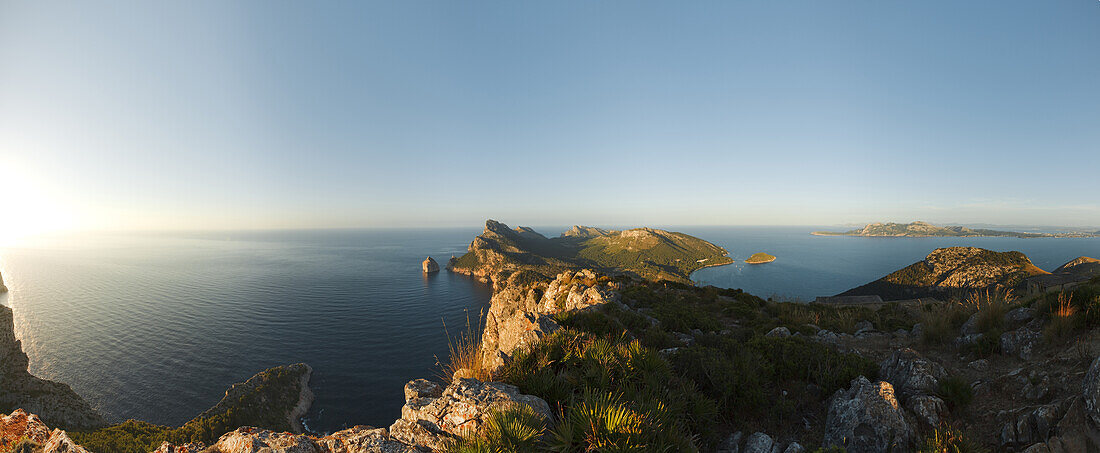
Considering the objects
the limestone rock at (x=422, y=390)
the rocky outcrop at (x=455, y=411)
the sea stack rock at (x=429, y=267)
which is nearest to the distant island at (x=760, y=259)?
the sea stack rock at (x=429, y=267)

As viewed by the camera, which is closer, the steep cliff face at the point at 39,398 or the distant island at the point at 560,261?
the steep cliff face at the point at 39,398

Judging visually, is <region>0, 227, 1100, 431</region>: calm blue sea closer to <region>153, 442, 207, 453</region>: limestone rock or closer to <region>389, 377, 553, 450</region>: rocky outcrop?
<region>153, 442, 207, 453</region>: limestone rock

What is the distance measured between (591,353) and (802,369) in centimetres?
544

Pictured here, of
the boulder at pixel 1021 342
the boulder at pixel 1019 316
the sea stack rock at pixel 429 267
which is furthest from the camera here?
the sea stack rock at pixel 429 267

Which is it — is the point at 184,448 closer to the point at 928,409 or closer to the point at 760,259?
the point at 928,409

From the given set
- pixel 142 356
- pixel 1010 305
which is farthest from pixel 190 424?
pixel 1010 305

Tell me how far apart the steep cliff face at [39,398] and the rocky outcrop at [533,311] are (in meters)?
56.5

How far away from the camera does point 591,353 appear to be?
20.9 ft

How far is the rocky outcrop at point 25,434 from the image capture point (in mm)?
10992

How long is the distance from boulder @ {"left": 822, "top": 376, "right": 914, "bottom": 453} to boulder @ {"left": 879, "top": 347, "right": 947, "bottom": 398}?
106 cm

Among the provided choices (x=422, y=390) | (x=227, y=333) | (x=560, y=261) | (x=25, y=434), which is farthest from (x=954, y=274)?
(x=227, y=333)

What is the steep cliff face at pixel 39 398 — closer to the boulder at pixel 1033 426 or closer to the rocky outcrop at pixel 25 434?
the rocky outcrop at pixel 25 434

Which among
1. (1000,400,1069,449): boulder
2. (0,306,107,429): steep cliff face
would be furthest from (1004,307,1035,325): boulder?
(0,306,107,429): steep cliff face

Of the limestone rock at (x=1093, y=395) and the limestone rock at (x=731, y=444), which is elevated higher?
the limestone rock at (x=1093, y=395)
